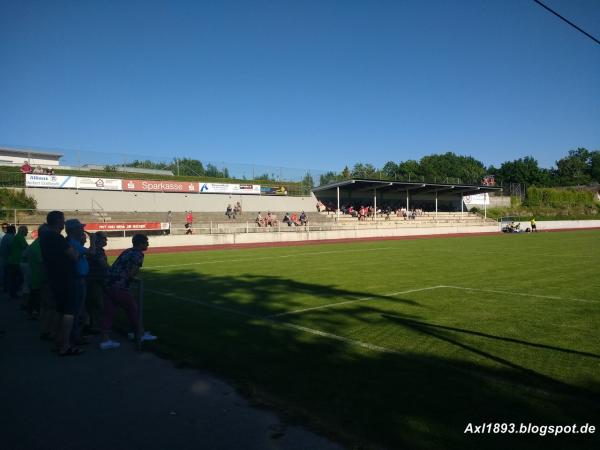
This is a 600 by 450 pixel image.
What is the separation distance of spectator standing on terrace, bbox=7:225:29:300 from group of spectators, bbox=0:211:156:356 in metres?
3.00

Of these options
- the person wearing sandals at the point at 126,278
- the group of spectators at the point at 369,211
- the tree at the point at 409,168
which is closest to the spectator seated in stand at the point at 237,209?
the group of spectators at the point at 369,211

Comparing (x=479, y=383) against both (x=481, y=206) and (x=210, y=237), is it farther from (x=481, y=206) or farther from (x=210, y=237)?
(x=481, y=206)

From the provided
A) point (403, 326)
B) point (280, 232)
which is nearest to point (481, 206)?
point (280, 232)

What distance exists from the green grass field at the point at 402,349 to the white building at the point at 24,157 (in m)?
34.0

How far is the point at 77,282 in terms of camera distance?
645cm

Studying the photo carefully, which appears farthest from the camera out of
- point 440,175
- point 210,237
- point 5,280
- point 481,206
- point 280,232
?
point 440,175

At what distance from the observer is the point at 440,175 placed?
132 meters

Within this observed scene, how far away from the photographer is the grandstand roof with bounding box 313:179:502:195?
4847 cm

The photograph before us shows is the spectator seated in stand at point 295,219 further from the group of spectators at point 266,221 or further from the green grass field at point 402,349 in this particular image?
the green grass field at point 402,349

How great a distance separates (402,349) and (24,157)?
47854 mm

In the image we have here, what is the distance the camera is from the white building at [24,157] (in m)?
40.5

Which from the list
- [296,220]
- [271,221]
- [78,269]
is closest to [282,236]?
[271,221]

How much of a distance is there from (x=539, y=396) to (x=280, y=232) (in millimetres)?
32011

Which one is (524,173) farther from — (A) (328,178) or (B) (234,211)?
(B) (234,211)
